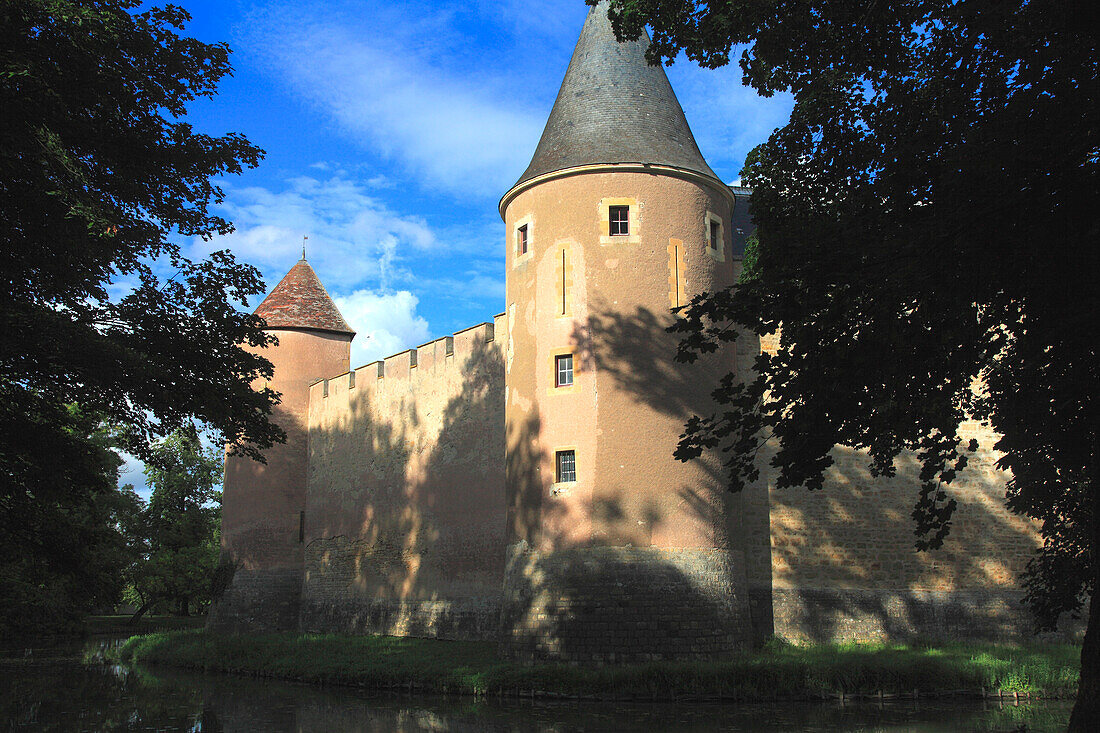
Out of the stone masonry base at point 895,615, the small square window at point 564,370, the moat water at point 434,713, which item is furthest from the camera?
the stone masonry base at point 895,615

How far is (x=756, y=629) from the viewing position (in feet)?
54.2

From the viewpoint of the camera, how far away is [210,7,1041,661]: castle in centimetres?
1454

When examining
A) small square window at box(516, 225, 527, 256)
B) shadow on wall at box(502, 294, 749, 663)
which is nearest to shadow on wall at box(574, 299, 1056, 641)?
shadow on wall at box(502, 294, 749, 663)

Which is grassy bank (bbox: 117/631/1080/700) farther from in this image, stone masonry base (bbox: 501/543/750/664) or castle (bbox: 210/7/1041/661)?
castle (bbox: 210/7/1041/661)

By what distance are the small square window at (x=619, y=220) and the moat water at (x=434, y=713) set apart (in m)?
7.48

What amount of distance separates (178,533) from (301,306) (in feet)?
49.2

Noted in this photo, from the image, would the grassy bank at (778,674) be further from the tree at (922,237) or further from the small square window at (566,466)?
the tree at (922,237)

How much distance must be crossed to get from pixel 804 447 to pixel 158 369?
623 centimetres

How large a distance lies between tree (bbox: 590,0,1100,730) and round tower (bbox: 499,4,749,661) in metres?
5.50

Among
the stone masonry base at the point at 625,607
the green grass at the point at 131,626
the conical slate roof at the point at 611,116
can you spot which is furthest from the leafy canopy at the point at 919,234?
the green grass at the point at 131,626

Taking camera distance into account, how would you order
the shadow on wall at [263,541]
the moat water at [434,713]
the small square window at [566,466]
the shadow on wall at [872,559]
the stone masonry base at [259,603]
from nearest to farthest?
the moat water at [434,713] → the small square window at [566,466] → the shadow on wall at [872,559] → the stone masonry base at [259,603] → the shadow on wall at [263,541]

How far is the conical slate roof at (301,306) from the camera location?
27547 millimetres

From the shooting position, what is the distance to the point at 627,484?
14.8 meters

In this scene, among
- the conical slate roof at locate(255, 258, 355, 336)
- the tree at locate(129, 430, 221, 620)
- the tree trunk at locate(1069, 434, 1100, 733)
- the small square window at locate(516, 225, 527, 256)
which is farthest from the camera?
the tree at locate(129, 430, 221, 620)
